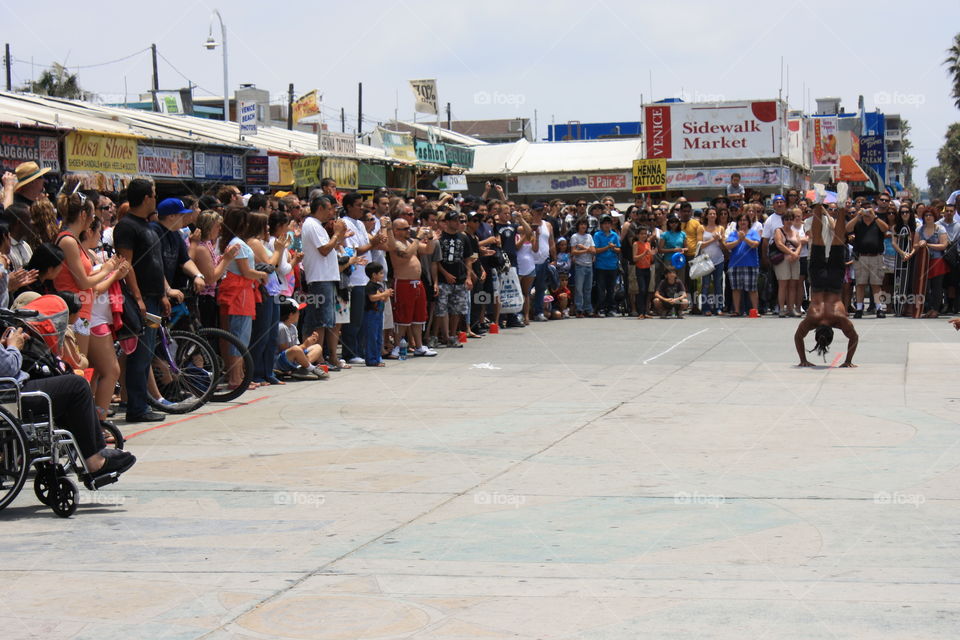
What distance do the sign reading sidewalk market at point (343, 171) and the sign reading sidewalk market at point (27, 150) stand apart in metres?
9.40

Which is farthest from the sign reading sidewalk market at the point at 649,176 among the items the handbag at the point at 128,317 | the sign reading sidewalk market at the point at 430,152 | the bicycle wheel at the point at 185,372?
the handbag at the point at 128,317

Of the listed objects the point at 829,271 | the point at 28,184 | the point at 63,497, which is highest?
the point at 28,184

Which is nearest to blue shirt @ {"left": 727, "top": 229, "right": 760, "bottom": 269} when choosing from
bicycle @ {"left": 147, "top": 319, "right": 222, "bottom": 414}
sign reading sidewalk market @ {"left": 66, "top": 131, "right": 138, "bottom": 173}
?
sign reading sidewalk market @ {"left": 66, "top": 131, "right": 138, "bottom": 173}

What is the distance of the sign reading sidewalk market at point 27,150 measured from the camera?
17516 millimetres

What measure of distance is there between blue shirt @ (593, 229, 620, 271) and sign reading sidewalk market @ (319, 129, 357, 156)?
8.97 metres

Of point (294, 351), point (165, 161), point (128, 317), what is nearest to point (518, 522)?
point (128, 317)

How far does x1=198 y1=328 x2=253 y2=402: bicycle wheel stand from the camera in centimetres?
1153

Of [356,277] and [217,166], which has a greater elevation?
[217,166]

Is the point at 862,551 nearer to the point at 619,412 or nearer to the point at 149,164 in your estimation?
the point at 619,412

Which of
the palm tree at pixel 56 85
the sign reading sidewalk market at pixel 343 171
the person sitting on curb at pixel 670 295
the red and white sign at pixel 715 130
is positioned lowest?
the person sitting on curb at pixel 670 295

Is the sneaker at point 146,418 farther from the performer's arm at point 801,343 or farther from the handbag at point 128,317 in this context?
the performer's arm at point 801,343

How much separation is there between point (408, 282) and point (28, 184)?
20.2 ft

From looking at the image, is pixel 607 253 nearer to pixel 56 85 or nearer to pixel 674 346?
pixel 674 346

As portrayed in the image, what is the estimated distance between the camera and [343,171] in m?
29.0
